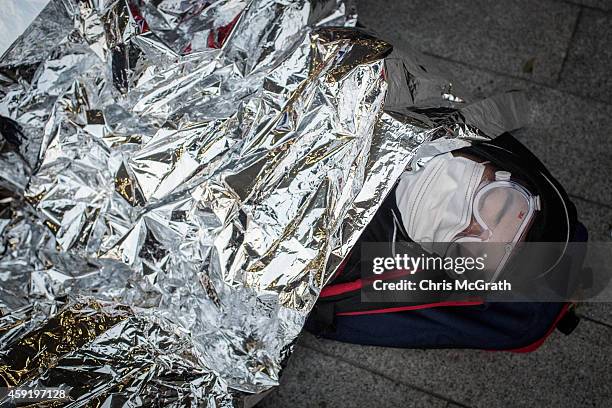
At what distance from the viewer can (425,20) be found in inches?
44.3

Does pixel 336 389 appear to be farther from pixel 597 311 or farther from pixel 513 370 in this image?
pixel 597 311

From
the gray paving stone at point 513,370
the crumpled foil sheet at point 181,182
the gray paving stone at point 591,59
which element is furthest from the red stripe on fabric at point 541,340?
the gray paving stone at point 591,59

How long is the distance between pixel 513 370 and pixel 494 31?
2.11ft

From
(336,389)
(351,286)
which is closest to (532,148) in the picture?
(351,286)

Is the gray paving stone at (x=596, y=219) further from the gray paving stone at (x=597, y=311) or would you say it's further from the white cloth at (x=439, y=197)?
the white cloth at (x=439, y=197)

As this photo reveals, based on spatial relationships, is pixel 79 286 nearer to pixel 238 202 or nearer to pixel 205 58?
pixel 238 202

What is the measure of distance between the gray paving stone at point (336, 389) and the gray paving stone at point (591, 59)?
65 centimetres

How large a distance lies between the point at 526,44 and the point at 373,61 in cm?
46

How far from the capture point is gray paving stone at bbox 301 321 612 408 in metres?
0.98

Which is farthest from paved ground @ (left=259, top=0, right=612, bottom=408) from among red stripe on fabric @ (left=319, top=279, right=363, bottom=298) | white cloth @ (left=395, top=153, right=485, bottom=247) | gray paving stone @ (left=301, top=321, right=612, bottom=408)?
white cloth @ (left=395, top=153, right=485, bottom=247)

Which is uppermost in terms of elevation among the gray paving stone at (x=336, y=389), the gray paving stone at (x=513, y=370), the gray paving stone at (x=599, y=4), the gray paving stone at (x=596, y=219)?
the gray paving stone at (x=599, y=4)

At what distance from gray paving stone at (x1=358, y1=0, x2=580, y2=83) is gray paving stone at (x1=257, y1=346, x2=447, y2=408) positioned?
629 mm

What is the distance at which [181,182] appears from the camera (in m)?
0.81

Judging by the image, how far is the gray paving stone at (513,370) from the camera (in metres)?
0.98
